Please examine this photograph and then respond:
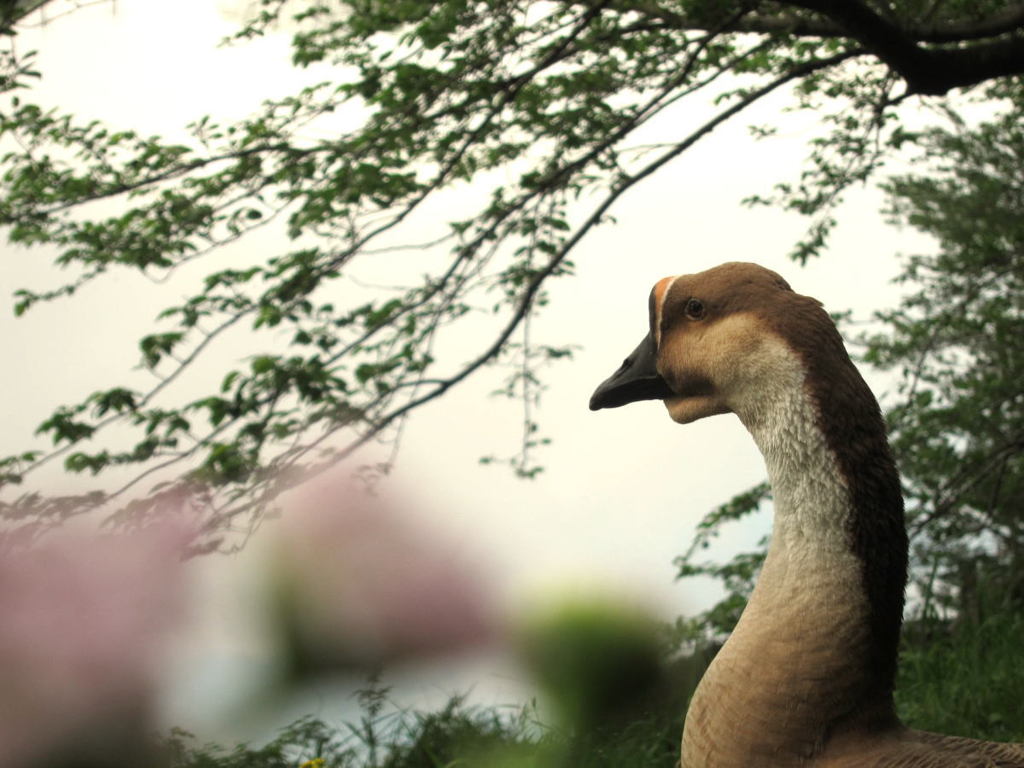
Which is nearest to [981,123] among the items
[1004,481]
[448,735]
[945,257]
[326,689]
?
[945,257]

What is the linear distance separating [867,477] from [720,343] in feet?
1.34

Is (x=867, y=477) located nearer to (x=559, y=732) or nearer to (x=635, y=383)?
(x=635, y=383)


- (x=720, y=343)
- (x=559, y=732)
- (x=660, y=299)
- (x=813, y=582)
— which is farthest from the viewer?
(x=559, y=732)

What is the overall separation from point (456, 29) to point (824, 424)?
2984mm

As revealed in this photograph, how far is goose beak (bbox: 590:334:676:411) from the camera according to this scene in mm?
2510

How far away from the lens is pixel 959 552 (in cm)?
679

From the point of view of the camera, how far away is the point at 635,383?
253 centimetres

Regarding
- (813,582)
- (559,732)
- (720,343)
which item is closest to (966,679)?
(559,732)

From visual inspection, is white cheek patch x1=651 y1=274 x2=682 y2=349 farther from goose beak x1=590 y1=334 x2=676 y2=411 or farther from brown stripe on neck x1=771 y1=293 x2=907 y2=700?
brown stripe on neck x1=771 y1=293 x2=907 y2=700

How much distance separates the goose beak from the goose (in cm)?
22

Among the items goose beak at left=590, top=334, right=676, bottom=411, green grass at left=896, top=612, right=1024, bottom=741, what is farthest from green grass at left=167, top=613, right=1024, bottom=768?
goose beak at left=590, top=334, right=676, bottom=411

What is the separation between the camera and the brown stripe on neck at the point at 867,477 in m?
2.17

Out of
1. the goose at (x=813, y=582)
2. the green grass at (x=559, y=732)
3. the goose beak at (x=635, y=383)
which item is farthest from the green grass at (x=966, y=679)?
the goose beak at (x=635, y=383)

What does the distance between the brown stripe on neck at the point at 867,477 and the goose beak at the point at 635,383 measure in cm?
37
